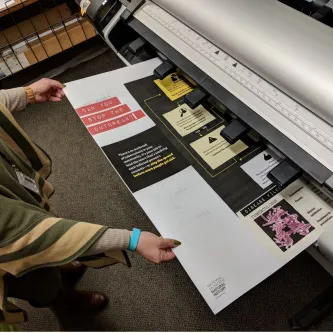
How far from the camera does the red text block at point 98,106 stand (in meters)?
0.81

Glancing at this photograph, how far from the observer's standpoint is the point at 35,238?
59 cm

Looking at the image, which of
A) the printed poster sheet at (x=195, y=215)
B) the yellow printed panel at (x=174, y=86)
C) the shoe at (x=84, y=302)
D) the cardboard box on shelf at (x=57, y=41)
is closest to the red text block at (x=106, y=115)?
the printed poster sheet at (x=195, y=215)

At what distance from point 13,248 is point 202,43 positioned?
0.57 meters

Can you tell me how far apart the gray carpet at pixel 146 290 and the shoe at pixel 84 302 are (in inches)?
1.2

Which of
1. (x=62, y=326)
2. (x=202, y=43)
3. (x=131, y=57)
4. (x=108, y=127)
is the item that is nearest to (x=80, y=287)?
(x=62, y=326)

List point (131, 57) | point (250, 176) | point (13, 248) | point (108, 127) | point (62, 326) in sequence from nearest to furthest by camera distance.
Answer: point (13, 248) < point (250, 176) < point (108, 127) < point (131, 57) < point (62, 326)

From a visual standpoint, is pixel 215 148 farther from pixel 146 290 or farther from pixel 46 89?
pixel 146 290

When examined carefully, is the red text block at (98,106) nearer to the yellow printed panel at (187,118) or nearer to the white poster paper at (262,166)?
the yellow printed panel at (187,118)

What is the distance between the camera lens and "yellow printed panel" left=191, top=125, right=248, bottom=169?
718 millimetres

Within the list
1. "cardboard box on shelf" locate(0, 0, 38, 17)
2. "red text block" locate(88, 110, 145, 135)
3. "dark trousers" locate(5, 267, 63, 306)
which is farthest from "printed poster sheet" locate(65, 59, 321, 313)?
"cardboard box on shelf" locate(0, 0, 38, 17)

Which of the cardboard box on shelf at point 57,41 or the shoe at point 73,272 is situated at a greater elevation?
Answer: the cardboard box on shelf at point 57,41

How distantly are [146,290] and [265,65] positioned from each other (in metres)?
0.81

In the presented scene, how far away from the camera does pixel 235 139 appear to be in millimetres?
699

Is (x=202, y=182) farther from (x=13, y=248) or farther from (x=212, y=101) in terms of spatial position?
(x=13, y=248)
